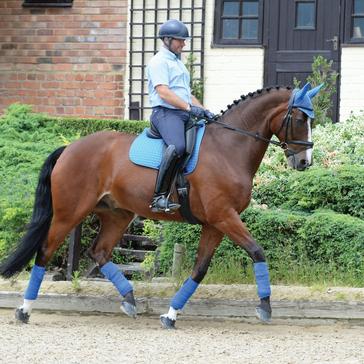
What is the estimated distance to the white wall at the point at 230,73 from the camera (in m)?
15.5

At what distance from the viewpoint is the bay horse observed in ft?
28.0

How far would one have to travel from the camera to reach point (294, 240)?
970 cm

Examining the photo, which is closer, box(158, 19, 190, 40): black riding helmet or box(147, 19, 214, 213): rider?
box(147, 19, 214, 213): rider

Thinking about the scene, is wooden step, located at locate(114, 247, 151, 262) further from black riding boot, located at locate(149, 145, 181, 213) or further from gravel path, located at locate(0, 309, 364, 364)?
black riding boot, located at locate(149, 145, 181, 213)

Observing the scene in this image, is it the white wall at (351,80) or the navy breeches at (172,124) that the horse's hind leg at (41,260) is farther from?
the white wall at (351,80)

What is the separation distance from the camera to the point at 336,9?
15.3 meters

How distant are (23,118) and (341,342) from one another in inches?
296

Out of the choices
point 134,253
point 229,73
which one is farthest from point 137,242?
point 229,73

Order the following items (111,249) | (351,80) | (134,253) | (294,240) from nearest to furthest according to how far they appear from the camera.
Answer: (111,249)
(294,240)
(134,253)
(351,80)

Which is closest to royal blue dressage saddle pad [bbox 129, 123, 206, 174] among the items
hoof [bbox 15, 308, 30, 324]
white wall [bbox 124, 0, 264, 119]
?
hoof [bbox 15, 308, 30, 324]

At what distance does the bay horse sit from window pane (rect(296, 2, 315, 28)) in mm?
7016

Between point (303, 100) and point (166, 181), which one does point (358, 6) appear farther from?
point (166, 181)

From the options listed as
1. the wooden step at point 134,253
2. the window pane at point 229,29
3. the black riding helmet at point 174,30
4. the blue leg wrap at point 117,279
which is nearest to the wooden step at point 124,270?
the wooden step at point 134,253

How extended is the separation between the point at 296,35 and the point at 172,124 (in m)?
7.33
